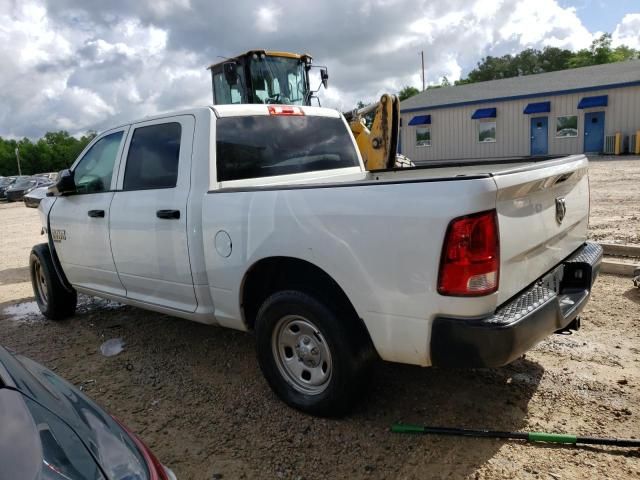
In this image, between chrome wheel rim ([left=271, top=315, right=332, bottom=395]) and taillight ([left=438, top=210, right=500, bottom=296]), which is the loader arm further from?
taillight ([left=438, top=210, right=500, bottom=296])

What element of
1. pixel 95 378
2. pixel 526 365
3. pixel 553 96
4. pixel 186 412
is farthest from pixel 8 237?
pixel 553 96

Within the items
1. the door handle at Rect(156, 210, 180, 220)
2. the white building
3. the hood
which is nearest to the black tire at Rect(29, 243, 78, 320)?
the door handle at Rect(156, 210, 180, 220)

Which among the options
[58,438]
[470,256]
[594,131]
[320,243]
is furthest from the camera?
[594,131]

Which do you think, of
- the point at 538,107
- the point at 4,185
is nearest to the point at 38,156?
the point at 4,185

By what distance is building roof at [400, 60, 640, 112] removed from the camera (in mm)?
25653

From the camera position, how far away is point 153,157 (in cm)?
423

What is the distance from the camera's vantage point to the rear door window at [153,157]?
4031 millimetres

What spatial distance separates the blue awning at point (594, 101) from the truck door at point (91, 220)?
85.1 feet

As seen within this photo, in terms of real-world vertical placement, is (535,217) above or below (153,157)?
below

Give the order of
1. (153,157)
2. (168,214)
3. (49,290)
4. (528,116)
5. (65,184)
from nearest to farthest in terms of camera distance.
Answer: (168,214) < (153,157) < (65,184) < (49,290) < (528,116)

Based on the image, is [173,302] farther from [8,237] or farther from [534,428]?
[8,237]

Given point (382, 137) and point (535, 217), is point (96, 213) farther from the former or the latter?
point (382, 137)

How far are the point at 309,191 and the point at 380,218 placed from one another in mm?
543

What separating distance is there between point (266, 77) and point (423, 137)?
71.7 ft
